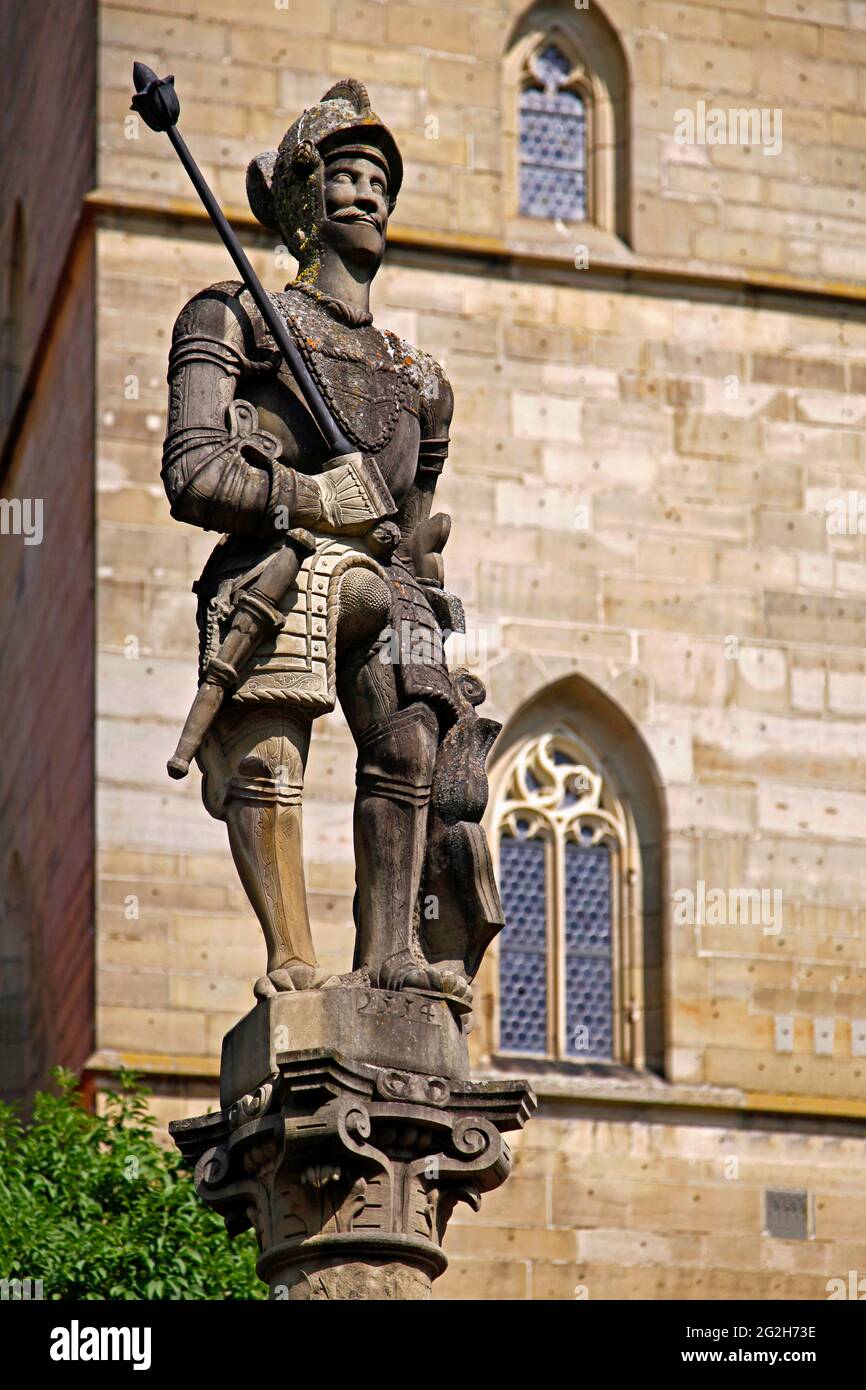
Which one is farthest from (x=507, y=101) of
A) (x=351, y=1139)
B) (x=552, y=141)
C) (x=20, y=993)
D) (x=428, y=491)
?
(x=351, y=1139)

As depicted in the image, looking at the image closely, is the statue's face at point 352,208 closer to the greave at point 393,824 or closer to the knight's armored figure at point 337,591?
the knight's armored figure at point 337,591

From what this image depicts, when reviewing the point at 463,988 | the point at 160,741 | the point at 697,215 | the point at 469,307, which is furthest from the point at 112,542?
the point at 463,988

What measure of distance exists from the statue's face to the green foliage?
5.75 meters

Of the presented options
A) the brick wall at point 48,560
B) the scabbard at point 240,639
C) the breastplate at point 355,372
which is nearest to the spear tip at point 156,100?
the breastplate at point 355,372

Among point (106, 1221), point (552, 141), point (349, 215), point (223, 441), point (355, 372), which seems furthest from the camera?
point (552, 141)

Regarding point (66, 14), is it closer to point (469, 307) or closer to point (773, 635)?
point (469, 307)

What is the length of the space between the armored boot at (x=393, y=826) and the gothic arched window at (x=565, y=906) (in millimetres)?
11884

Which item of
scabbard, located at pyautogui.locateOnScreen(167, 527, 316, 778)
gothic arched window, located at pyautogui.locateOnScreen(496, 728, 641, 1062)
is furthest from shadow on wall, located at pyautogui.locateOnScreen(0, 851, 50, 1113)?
scabbard, located at pyautogui.locateOnScreen(167, 527, 316, 778)

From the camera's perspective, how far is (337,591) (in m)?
10.6

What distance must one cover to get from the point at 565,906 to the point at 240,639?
502 inches

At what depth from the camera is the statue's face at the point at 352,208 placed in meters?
11.3

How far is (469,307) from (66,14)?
11.2 ft

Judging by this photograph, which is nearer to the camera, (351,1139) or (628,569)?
(351,1139)

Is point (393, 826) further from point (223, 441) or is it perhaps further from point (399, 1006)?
point (223, 441)
